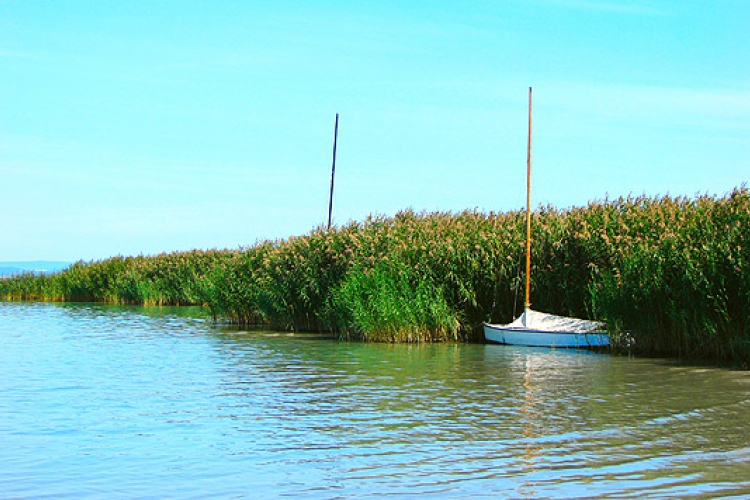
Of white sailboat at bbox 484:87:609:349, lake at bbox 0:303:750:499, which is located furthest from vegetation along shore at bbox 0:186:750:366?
lake at bbox 0:303:750:499

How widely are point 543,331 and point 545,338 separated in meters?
0.22

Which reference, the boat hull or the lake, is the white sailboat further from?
the lake

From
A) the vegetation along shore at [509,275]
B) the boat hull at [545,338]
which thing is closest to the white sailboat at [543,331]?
the boat hull at [545,338]

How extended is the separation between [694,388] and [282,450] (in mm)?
8891

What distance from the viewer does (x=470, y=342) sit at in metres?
27.7

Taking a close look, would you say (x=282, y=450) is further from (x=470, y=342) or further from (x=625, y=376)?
(x=470, y=342)

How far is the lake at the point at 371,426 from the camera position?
9758mm

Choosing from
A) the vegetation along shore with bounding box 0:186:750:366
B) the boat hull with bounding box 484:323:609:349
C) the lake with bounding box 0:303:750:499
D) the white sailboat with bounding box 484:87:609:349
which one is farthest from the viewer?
the white sailboat with bounding box 484:87:609:349

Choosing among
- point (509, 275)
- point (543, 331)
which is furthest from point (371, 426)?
point (509, 275)

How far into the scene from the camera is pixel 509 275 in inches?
1087

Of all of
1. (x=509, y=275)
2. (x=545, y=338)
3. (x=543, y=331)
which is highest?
(x=509, y=275)

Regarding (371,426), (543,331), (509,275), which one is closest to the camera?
(371,426)

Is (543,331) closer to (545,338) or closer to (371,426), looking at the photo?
(545,338)

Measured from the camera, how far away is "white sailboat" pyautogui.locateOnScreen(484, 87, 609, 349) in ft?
80.2
